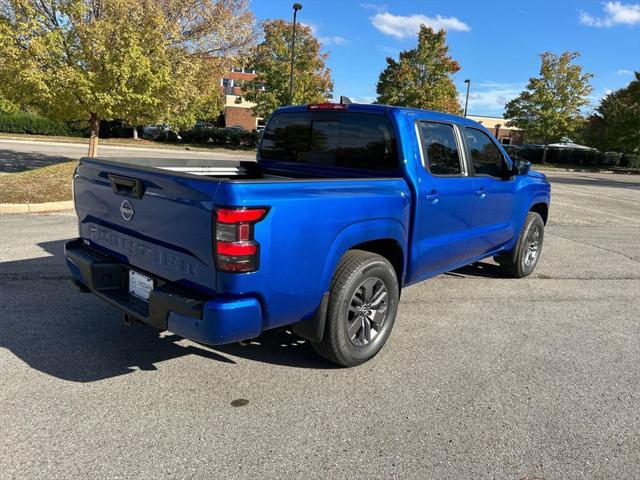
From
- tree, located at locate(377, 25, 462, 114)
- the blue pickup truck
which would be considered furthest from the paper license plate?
tree, located at locate(377, 25, 462, 114)

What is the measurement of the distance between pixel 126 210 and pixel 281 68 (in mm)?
29969

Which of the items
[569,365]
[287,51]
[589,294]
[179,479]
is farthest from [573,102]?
[179,479]

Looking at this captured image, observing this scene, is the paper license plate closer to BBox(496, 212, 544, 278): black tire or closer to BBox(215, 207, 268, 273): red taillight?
BBox(215, 207, 268, 273): red taillight

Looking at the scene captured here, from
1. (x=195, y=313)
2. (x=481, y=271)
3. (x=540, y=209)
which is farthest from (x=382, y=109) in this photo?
(x=540, y=209)

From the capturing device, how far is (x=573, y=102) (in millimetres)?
38531

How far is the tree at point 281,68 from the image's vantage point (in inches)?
1238

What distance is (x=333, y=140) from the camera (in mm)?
4387

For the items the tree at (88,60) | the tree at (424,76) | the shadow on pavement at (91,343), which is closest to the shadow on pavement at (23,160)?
the tree at (88,60)

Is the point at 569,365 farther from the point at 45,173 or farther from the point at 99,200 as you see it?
the point at 45,173

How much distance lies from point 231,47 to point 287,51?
14.4 m

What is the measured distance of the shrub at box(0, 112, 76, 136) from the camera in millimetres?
31625

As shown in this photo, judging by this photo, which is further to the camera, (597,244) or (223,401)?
(597,244)

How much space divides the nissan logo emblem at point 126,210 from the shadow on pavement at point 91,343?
1.07m

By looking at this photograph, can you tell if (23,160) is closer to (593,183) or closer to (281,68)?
(281,68)
